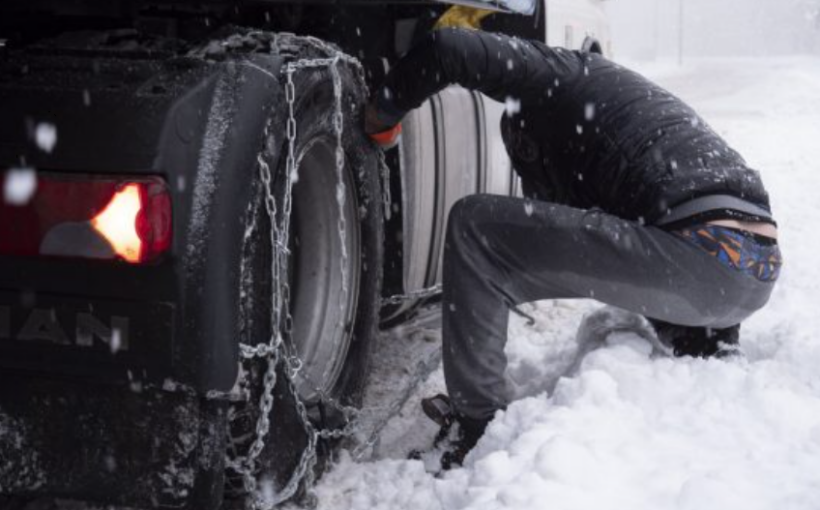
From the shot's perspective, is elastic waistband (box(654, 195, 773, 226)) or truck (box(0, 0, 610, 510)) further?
elastic waistband (box(654, 195, 773, 226))

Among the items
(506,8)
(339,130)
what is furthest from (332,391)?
(506,8)

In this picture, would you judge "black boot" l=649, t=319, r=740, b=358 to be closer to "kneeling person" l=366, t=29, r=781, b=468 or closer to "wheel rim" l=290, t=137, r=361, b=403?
"kneeling person" l=366, t=29, r=781, b=468

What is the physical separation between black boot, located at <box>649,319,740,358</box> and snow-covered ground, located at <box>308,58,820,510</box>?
0.10 meters

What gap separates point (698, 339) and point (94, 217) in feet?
6.84

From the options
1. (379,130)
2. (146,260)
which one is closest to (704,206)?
(379,130)

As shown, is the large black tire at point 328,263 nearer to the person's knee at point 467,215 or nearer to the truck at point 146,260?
the truck at point 146,260

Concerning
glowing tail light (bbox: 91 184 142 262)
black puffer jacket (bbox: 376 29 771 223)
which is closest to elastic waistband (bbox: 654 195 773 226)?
black puffer jacket (bbox: 376 29 771 223)

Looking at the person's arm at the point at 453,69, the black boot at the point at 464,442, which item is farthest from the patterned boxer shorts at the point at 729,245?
the black boot at the point at 464,442

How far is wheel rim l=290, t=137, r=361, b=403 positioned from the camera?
2736 millimetres

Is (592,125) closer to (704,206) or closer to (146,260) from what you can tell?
(704,206)

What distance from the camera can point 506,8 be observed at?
3.23 m

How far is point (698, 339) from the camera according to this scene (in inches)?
122

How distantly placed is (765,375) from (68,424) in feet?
6.36

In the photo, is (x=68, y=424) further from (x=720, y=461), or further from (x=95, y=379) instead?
(x=720, y=461)
